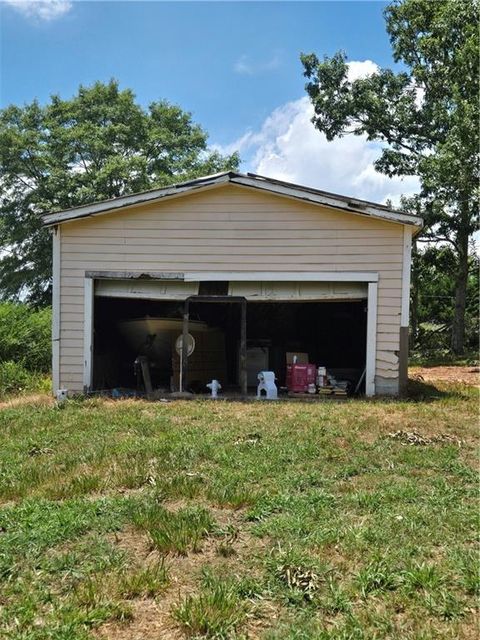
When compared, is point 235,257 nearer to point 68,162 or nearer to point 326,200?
point 326,200

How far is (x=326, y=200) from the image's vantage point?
31.1ft

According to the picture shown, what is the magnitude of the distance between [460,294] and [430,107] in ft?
22.9

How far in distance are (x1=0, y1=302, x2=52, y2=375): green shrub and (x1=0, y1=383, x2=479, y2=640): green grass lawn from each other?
7.33 metres

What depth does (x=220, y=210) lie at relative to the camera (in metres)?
9.91

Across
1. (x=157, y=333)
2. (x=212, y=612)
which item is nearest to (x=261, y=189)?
(x=157, y=333)

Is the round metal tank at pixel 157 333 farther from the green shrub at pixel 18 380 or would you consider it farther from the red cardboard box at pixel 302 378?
the red cardboard box at pixel 302 378

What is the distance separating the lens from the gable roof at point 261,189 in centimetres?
940

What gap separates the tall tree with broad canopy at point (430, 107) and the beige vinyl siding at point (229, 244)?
8292mm

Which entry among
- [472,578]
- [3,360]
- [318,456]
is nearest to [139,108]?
[3,360]

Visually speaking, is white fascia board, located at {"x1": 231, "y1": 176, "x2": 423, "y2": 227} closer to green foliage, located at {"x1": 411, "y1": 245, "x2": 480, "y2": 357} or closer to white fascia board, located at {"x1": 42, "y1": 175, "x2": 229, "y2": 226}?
white fascia board, located at {"x1": 42, "y1": 175, "x2": 229, "y2": 226}

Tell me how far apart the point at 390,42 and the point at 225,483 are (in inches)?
871

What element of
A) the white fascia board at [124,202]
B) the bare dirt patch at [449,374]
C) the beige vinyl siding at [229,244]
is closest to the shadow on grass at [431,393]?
the beige vinyl siding at [229,244]

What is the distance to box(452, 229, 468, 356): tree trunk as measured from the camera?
794 inches

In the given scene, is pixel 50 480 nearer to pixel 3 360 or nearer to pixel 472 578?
pixel 472 578
